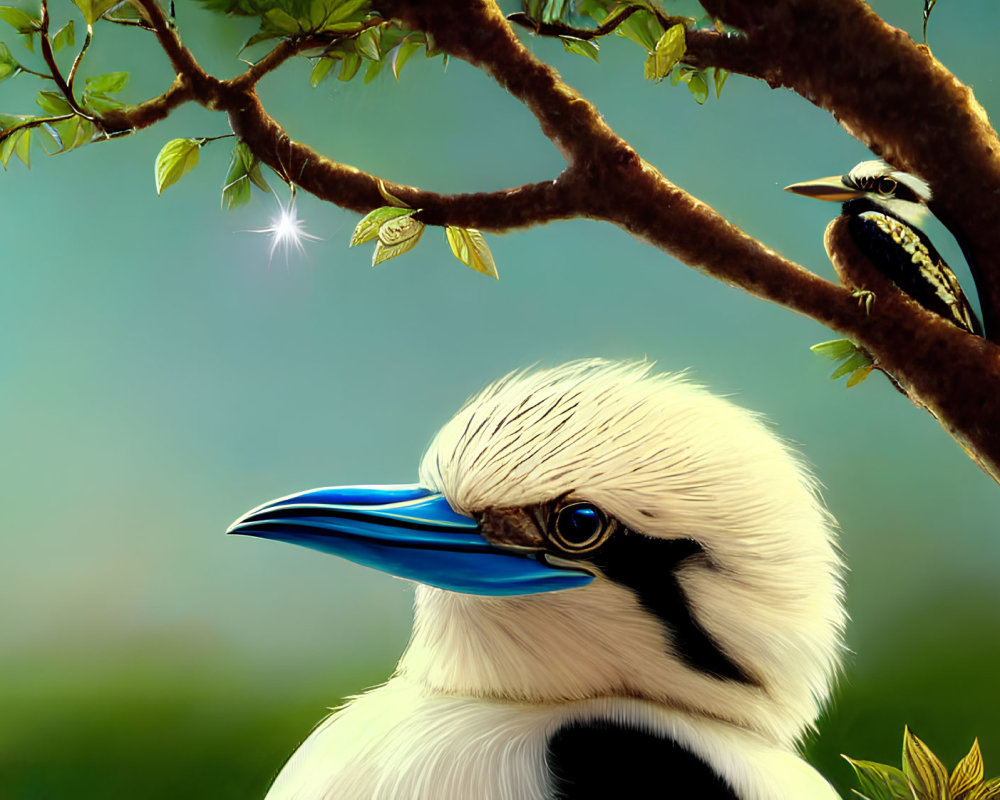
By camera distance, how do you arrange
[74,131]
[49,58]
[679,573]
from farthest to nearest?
[74,131]
[49,58]
[679,573]

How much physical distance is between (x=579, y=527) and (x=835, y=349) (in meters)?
0.43

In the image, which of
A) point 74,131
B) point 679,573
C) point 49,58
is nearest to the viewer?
point 679,573

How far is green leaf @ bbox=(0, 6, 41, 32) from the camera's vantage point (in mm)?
811

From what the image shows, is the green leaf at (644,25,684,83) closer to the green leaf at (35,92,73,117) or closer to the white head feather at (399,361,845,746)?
the white head feather at (399,361,845,746)

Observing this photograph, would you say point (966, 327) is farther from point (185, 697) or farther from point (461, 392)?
point (185, 697)

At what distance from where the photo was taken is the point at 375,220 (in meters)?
0.84

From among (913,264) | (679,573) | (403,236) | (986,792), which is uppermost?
(403,236)

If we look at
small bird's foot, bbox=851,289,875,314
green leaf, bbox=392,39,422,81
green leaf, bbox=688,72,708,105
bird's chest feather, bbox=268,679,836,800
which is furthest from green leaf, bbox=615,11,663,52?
bird's chest feather, bbox=268,679,836,800

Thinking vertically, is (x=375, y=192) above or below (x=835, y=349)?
above

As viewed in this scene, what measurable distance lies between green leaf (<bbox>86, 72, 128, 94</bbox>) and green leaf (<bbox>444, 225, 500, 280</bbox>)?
1.40ft

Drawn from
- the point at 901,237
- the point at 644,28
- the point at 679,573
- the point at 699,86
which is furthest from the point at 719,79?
the point at 679,573

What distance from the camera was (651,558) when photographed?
0.64m

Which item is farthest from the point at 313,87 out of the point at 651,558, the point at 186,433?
the point at 651,558

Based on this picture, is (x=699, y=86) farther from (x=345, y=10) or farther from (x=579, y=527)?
(x=579, y=527)
